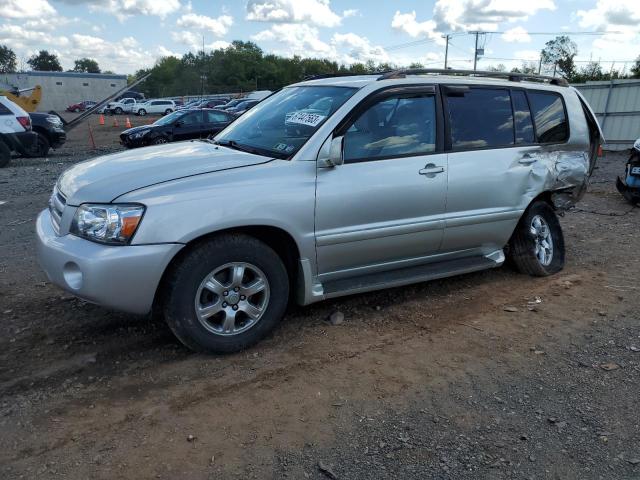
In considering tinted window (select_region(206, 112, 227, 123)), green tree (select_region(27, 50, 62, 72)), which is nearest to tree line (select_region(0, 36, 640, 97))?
green tree (select_region(27, 50, 62, 72))

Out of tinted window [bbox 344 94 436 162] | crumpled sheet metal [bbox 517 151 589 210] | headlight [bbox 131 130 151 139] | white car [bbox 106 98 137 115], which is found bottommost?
white car [bbox 106 98 137 115]

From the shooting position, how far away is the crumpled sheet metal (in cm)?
500

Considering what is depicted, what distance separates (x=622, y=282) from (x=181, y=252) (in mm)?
4216

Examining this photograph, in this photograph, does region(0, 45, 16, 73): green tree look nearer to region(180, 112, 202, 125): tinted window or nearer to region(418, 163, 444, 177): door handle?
region(180, 112, 202, 125): tinted window

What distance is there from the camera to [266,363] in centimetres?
357

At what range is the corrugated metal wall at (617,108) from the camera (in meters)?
16.3

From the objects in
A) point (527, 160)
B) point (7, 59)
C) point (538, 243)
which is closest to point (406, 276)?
point (527, 160)

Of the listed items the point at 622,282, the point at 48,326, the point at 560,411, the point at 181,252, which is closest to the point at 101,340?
the point at 48,326

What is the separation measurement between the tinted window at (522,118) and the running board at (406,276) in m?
1.09

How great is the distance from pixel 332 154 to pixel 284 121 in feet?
2.46

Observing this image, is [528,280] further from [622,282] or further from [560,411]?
[560,411]

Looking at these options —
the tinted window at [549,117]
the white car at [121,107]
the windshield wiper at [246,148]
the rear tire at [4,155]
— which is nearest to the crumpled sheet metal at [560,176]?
the tinted window at [549,117]

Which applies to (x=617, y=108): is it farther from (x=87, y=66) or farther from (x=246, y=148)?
(x=87, y=66)

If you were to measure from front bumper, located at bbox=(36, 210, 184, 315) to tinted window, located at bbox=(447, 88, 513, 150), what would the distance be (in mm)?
2532
